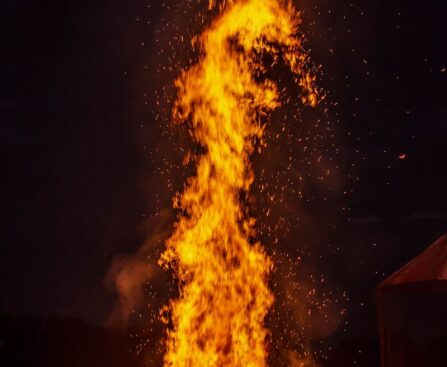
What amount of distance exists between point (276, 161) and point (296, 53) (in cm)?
339

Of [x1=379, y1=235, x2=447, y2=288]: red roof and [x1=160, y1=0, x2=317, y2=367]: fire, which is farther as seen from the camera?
[x1=160, y1=0, x2=317, y2=367]: fire

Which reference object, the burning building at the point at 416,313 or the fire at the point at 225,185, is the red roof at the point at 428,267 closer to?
the burning building at the point at 416,313

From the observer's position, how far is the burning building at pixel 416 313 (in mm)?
9258

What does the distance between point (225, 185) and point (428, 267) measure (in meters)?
3.25

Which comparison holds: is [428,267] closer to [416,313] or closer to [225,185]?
[225,185]

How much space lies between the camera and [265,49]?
10953 millimetres

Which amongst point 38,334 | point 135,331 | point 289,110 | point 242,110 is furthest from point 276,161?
point 38,334

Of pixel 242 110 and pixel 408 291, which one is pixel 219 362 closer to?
pixel 408 291

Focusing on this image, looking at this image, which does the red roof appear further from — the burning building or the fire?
the fire

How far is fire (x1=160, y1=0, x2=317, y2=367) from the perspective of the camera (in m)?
10.6

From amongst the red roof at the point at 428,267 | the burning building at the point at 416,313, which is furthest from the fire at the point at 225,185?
the red roof at the point at 428,267

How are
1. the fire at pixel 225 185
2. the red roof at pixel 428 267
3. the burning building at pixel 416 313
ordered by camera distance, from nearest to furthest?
the red roof at pixel 428 267, the burning building at pixel 416 313, the fire at pixel 225 185

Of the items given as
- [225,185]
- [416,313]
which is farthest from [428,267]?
[416,313]

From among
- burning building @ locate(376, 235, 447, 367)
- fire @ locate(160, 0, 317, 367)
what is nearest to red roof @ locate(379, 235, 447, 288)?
burning building @ locate(376, 235, 447, 367)
